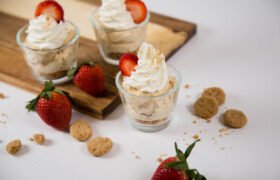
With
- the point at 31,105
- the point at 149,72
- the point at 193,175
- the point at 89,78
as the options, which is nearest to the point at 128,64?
the point at 149,72

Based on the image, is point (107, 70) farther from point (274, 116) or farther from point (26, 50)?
point (274, 116)

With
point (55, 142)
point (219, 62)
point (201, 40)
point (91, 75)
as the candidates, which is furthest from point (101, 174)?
point (201, 40)

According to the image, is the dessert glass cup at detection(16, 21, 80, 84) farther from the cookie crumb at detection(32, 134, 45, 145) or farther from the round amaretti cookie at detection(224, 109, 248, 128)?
the round amaretti cookie at detection(224, 109, 248, 128)

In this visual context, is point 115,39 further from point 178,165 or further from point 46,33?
point 178,165

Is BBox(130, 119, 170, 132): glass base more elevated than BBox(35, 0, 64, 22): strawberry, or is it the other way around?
BBox(35, 0, 64, 22): strawberry

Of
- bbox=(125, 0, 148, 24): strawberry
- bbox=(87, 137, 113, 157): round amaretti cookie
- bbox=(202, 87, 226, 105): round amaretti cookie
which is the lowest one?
bbox=(87, 137, 113, 157): round amaretti cookie

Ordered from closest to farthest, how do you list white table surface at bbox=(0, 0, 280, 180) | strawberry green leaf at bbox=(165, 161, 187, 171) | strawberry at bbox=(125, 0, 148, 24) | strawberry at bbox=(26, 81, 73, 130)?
1. strawberry green leaf at bbox=(165, 161, 187, 171)
2. white table surface at bbox=(0, 0, 280, 180)
3. strawberry at bbox=(26, 81, 73, 130)
4. strawberry at bbox=(125, 0, 148, 24)

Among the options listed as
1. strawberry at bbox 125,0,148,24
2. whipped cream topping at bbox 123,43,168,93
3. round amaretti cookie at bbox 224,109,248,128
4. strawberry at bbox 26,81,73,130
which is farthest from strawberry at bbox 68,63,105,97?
round amaretti cookie at bbox 224,109,248,128

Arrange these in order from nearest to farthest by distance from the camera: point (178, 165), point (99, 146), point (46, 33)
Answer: point (178, 165)
point (99, 146)
point (46, 33)
